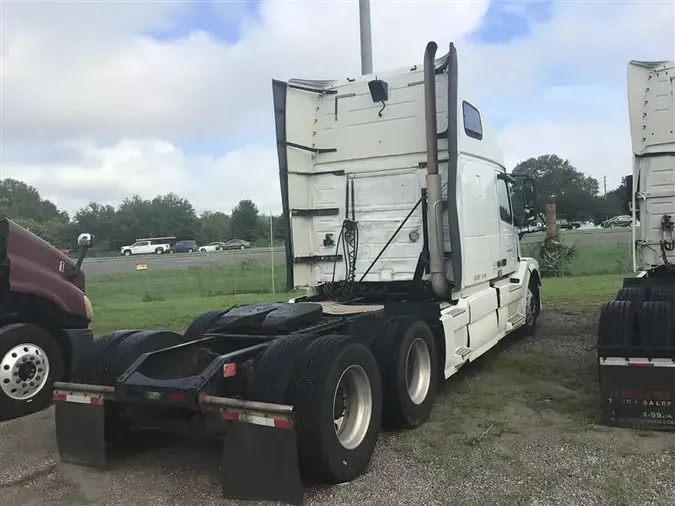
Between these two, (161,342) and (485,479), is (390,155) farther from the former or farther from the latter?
(485,479)

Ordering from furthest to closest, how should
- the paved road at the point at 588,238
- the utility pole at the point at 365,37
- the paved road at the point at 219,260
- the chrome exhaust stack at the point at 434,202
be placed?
the paved road at the point at 219,260, the paved road at the point at 588,238, the utility pole at the point at 365,37, the chrome exhaust stack at the point at 434,202

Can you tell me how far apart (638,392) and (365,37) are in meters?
7.78

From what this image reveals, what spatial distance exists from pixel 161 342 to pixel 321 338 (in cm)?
152

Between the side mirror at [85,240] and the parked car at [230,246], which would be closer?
the side mirror at [85,240]

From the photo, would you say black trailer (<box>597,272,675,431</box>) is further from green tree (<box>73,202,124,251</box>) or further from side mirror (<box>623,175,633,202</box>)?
green tree (<box>73,202,124,251</box>)

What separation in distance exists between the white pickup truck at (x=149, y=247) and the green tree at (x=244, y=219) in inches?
276

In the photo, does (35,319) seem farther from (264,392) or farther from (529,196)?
(529,196)

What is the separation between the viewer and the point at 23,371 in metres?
6.21

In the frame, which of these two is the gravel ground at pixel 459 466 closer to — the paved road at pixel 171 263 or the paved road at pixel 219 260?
the paved road at pixel 219 260

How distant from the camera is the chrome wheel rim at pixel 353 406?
15.0ft

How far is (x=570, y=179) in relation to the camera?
89.4 metres

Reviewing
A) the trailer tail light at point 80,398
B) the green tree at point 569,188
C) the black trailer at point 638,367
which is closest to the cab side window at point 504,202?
the black trailer at point 638,367

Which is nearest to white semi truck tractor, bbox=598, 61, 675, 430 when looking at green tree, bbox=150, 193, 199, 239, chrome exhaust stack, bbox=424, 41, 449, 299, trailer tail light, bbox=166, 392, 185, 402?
chrome exhaust stack, bbox=424, 41, 449, 299

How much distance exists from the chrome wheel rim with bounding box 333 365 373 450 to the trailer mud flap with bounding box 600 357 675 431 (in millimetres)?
2027
